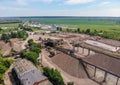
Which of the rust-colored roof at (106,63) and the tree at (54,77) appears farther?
the rust-colored roof at (106,63)

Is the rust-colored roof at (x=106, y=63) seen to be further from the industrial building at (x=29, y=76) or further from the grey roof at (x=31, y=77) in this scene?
the grey roof at (x=31, y=77)

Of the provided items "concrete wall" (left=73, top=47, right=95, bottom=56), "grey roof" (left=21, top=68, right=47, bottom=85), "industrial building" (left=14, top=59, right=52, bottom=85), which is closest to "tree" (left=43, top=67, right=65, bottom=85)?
"industrial building" (left=14, top=59, right=52, bottom=85)

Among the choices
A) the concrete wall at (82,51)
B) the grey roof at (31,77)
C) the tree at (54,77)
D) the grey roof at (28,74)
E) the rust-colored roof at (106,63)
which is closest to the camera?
the tree at (54,77)

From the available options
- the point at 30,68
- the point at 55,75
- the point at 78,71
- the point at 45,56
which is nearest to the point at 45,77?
the point at 55,75

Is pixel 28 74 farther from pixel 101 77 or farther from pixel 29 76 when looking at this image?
pixel 101 77

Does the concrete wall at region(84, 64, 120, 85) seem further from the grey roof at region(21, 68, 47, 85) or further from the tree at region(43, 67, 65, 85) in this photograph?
the grey roof at region(21, 68, 47, 85)

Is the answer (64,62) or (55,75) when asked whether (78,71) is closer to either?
(64,62)

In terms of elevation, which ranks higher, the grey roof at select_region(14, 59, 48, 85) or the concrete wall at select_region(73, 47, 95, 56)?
the grey roof at select_region(14, 59, 48, 85)

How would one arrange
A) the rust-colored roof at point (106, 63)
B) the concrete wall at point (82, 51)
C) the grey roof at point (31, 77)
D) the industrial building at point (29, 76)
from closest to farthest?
1. the industrial building at point (29, 76)
2. the grey roof at point (31, 77)
3. the rust-colored roof at point (106, 63)
4. the concrete wall at point (82, 51)

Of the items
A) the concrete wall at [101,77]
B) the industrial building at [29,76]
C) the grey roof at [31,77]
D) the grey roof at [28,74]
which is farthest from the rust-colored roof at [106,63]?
the grey roof at [31,77]
